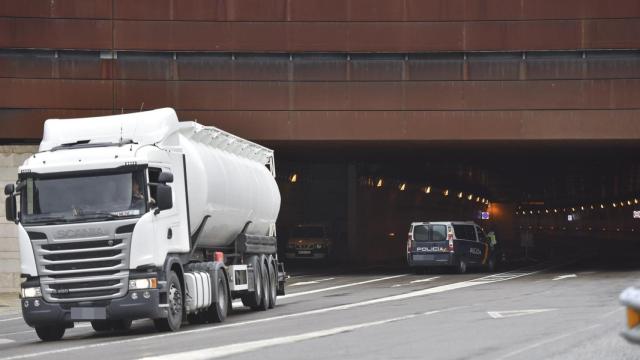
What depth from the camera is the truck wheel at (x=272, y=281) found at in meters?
26.1

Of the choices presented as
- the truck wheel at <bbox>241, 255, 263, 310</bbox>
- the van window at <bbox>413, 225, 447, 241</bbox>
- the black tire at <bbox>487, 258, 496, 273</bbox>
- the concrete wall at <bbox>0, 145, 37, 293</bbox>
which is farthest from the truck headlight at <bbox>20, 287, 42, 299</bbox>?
the black tire at <bbox>487, 258, 496, 273</bbox>

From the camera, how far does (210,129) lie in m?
22.5

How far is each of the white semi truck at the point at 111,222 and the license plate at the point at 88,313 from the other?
2 centimetres

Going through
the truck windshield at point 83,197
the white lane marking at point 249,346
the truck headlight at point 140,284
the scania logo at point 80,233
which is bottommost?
the white lane marking at point 249,346

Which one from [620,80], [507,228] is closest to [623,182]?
[507,228]

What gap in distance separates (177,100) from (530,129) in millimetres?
12471

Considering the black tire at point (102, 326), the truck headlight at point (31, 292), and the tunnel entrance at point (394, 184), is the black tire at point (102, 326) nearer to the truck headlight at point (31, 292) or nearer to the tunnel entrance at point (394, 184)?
the truck headlight at point (31, 292)

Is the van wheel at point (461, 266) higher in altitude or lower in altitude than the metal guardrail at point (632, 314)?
lower

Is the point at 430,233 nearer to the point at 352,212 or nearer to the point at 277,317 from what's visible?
the point at 352,212

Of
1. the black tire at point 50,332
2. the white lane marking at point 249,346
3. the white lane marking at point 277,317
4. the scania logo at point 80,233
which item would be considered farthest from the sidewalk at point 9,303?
the white lane marking at point 249,346

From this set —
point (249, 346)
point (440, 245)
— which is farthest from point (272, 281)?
point (440, 245)

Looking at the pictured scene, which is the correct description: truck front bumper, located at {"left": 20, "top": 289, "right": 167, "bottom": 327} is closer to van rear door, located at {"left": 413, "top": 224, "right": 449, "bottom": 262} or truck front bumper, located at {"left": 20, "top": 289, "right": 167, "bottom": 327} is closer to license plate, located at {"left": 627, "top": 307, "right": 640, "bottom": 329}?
license plate, located at {"left": 627, "top": 307, "right": 640, "bottom": 329}

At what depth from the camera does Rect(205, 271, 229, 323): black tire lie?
21.8 m

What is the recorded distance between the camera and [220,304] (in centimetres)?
2203
